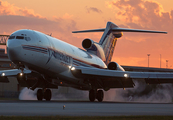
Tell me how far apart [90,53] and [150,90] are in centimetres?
1027

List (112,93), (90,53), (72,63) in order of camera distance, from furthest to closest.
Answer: (112,93), (90,53), (72,63)

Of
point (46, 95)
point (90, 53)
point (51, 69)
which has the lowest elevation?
point (46, 95)

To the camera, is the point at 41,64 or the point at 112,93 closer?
the point at 41,64

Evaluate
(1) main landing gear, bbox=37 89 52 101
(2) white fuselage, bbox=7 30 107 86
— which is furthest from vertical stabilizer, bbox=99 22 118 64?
(1) main landing gear, bbox=37 89 52 101

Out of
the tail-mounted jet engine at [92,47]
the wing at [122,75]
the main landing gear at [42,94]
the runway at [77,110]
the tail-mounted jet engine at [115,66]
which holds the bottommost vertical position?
the runway at [77,110]

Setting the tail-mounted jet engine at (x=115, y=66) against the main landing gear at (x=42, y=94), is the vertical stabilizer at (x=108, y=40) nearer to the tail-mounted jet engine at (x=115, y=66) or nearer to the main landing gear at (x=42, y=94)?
the tail-mounted jet engine at (x=115, y=66)

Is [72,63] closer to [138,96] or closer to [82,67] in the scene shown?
[82,67]

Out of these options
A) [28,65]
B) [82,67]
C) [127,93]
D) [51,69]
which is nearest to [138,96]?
[127,93]

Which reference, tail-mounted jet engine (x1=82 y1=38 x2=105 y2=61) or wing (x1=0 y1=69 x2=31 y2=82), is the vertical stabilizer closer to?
tail-mounted jet engine (x1=82 y1=38 x2=105 y2=61)

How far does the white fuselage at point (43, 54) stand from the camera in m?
24.8

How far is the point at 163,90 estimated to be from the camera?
4100 cm

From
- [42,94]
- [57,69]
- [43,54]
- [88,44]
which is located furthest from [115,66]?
[43,54]

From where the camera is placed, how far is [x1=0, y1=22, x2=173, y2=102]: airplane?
2520cm

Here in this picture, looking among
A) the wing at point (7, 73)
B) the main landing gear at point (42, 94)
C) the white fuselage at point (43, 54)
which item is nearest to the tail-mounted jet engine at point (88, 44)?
the white fuselage at point (43, 54)
